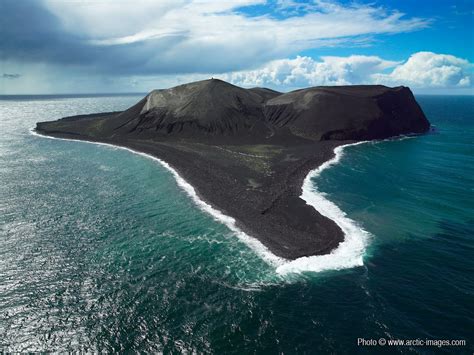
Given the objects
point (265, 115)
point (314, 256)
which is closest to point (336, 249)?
point (314, 256)

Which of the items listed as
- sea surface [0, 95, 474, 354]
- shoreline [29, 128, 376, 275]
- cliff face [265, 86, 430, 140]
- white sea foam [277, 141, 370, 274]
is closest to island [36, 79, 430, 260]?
cliff face [265, 86, 430, 140]

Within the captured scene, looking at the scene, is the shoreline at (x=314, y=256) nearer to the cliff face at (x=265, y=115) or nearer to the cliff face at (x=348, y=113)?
the cliff face at (x=265, y=115)

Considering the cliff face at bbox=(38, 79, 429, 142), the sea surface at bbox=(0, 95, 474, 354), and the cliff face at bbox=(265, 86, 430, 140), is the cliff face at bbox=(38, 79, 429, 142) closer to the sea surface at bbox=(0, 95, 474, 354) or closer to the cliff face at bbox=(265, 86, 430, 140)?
the cliff face at bbox=(265, 86, 430, 140)

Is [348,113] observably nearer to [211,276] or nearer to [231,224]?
[231,224]

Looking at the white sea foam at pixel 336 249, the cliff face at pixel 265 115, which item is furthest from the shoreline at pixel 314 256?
the cliff face at pixel 265 115

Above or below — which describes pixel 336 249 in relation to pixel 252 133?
below

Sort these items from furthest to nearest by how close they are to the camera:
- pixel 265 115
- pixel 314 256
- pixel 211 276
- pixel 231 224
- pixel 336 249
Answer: pixel 265 115
pixel 231 224
pixel 336 249
pixel 314 256
pixel 211 276
